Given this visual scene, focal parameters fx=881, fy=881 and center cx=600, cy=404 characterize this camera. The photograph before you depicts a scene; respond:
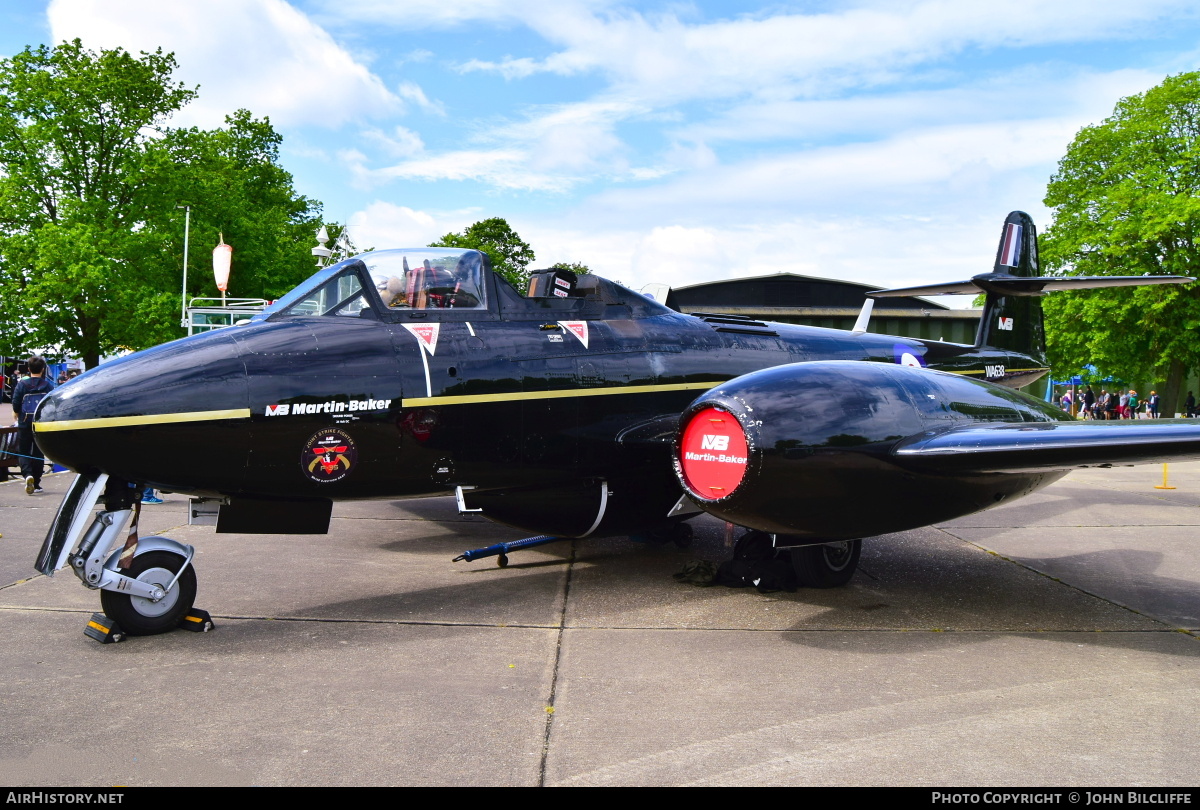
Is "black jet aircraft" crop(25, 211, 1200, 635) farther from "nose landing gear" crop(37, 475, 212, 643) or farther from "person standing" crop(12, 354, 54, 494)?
"person standing" crop(12, 354, 54, 494)

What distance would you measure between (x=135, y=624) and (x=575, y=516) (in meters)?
3.17

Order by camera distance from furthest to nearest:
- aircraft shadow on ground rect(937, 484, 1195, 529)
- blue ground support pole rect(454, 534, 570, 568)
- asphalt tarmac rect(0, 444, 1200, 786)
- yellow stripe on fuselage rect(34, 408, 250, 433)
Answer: aircraft shadow on ground rect(937, 484, 1195, 529)
blue ground support pole rect(454, 534, 570, 568)
yellow stripe on fuselage rect(34, 408, 250, 433)
asphalt tarmac rect(0, 444, 1200, 786)

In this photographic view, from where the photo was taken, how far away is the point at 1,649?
5094 mm

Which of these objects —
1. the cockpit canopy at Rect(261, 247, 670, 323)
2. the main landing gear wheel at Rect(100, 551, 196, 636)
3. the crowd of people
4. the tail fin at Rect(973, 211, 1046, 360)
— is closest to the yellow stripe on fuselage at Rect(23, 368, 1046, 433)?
the cockpit canopy at Rect(261, 247, 670, 323)

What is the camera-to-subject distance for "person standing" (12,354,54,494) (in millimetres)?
12391

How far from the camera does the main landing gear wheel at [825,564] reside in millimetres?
6723

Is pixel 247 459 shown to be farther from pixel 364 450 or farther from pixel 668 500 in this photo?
pixel 668 500

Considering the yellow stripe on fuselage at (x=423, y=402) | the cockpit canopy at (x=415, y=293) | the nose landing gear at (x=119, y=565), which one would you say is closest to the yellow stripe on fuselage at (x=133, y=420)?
the yellow stripe on fuselage at (x=423, y=402)

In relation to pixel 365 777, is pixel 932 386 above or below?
above

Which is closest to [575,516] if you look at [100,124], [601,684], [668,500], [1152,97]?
[668,500]

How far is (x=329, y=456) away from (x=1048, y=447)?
440cm

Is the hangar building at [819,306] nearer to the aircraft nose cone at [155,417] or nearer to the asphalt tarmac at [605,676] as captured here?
the asphalt tarmac at [605,676]

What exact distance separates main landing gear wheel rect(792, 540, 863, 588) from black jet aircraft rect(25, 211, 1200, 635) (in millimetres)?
17

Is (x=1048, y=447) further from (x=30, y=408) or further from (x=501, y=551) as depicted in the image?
(x=30, y=408)
